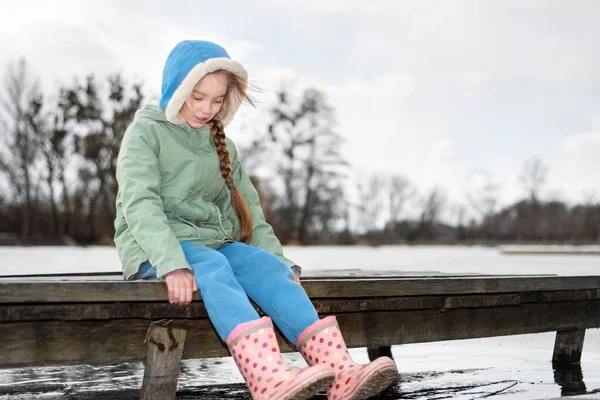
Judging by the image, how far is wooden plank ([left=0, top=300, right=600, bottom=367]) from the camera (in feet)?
7.63

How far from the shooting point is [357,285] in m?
2.84

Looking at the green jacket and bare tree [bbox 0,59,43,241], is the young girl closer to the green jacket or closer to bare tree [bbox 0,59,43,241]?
the green jacket

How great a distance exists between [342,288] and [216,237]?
502 millimetres

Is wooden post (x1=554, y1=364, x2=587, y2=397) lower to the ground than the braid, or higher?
lower

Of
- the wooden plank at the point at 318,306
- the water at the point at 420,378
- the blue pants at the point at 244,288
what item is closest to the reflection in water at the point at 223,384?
the water at the point at 420,378

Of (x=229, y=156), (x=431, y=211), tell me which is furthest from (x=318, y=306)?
(x=431, y=211)

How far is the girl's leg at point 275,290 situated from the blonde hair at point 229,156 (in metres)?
0.26

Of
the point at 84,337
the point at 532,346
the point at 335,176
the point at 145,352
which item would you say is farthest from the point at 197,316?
the point at 335,176

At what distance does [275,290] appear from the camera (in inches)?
101

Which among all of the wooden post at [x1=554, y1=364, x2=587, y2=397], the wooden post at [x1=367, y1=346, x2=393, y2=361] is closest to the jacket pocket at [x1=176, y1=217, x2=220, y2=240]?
the wooden post at [x1=554, y1=364, x2=587, y2=397]

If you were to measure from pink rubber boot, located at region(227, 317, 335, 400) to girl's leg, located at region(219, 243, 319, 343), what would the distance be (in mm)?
166

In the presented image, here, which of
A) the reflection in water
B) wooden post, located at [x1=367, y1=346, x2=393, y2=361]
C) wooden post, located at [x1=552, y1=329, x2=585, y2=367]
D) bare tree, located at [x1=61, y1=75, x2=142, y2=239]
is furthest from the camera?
bare tree, located at [x1=61, y1=75, x2=142, y2=239]

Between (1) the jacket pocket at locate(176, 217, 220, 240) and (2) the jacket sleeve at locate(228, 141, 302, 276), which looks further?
(2) the jacket sleeve at locate(228, 141, 302, 276)

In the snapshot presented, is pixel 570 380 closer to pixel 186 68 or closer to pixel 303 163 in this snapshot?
pixel 186 68
